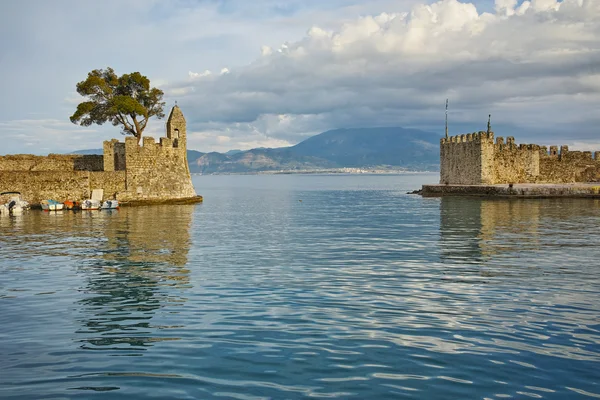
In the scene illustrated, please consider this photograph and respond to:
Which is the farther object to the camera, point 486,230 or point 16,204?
point 16,204

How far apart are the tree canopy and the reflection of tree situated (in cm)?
2305

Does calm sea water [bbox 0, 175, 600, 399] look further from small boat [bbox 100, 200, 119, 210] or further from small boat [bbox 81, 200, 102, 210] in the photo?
small boat [bbox 100, 200, 119, 210]

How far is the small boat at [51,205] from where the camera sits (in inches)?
1561

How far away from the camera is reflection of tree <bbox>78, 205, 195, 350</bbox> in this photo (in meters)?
9.23

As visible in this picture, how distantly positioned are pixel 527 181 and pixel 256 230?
38.1m

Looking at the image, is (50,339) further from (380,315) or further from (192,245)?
(192,245)

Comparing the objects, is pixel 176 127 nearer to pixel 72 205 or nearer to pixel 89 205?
pixel 89 205

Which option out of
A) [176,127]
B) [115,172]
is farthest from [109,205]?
[176,127]

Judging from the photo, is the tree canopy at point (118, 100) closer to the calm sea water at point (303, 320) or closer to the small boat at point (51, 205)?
the small boat at point (51, 205)

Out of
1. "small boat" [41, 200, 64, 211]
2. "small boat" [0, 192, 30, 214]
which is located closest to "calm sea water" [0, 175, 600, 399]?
"small boat" [0, 192, 30, 214]

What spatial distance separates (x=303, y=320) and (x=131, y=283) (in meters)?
A: 5.60

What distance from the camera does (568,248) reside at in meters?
19.0

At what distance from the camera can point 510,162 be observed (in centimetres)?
5531

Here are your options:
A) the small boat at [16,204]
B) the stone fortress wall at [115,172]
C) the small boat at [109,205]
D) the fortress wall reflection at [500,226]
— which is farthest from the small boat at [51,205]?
the fortress wall reflection at [500,226]
